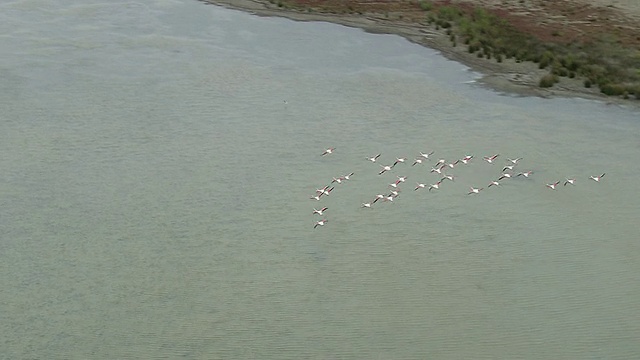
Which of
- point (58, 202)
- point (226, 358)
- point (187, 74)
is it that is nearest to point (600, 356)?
point (226, 358)

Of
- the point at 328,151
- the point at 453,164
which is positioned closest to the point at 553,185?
the point at 453,164

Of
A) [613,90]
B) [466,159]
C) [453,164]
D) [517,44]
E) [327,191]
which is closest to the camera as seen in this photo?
[327,191]

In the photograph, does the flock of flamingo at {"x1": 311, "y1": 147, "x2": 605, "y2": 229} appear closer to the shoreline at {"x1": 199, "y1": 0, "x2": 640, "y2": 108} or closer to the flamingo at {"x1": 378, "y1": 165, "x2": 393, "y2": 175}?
the flamingo at {"x1": 378, "y1": 165, "x2": 393, "y2": 175}

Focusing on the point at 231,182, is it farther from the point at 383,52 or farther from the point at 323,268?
the point at 383,52

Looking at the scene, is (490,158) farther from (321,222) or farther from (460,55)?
(460,55)

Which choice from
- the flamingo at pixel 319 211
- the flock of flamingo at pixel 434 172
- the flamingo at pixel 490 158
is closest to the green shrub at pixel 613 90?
the flock of flamingo at pixel 434 172

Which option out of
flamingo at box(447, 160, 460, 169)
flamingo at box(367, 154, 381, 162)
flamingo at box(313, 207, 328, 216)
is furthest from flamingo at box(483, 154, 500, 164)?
flamingo at box(313, 207, 328, 216)
